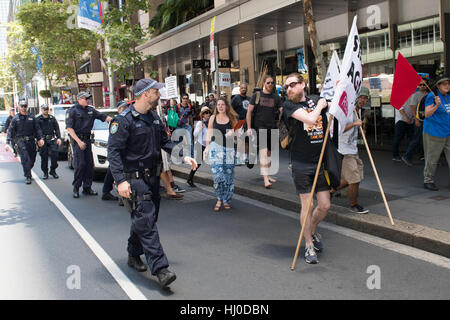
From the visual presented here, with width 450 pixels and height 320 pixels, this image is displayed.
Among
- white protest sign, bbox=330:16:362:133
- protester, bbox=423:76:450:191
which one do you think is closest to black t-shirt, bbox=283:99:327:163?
white protest sign, bbox=330:16:362:133

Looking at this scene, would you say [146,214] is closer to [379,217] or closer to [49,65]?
[379,217]

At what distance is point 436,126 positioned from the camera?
7438mm

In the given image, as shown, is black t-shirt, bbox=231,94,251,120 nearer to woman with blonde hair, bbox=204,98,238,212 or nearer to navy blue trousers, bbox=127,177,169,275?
woman with blonde hair, bbox=204,98,238,212

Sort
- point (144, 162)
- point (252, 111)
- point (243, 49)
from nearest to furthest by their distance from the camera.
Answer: point (144, 162)
point (252, 111)
point (243, 49)

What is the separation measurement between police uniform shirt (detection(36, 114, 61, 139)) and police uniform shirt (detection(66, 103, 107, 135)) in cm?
311

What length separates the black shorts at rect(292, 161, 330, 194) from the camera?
194 inches

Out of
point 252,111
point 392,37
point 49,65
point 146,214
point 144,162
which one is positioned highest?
point 49,65

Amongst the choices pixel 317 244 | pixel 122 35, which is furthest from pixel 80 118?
pixel 122 35

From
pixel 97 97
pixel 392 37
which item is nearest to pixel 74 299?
pixel 392 37

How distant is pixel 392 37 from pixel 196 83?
1306 centimetres

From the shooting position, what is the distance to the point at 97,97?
48.6 meters

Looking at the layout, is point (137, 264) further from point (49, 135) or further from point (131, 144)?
point (49, 135)

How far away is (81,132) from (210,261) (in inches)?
201

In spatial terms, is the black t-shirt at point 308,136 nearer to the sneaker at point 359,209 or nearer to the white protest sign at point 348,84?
the white protest sign at point 348,84
